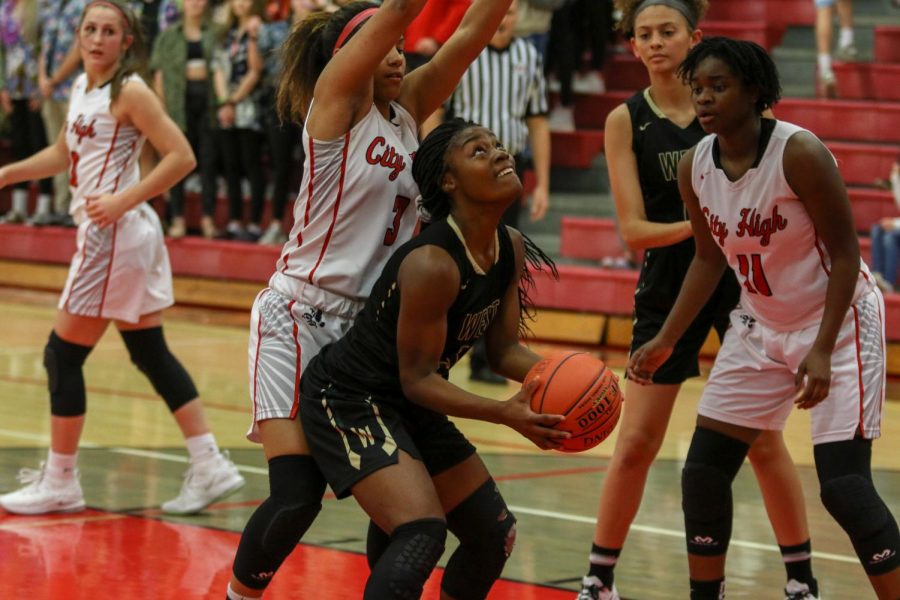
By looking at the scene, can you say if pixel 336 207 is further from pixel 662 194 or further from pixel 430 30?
pixel 430 30

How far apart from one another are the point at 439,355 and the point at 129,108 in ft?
7.77

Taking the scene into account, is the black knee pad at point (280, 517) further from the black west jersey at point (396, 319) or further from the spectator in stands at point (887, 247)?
the spectator in stands at point (887, 247)

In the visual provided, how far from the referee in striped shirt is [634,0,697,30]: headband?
4.31 m

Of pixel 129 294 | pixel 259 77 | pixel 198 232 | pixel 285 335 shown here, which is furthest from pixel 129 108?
pixel 198 232

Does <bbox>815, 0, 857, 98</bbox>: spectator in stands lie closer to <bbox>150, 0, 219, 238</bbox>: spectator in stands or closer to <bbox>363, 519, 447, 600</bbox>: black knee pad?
<bbox>150, 0, 219, 238</bbox>: spectator in stands

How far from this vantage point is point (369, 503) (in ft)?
11.2

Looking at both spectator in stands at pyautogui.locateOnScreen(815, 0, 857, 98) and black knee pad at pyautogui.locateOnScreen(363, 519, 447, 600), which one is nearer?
black knee pad at pyautogui.locateOnScreen(363, 519, 447, 600)

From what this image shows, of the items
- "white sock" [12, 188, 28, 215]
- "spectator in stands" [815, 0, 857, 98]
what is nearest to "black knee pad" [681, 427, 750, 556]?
"spectator in stands" [815, 0, 857, 98]

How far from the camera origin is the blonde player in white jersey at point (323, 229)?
356cm

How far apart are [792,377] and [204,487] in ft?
7.64

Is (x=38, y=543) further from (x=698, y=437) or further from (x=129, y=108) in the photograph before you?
(x=698, y=437)

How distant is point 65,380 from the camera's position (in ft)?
17.6

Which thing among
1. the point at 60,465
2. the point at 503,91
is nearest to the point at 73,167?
the point at 60,465

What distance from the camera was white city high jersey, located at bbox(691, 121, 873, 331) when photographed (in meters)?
3.76
